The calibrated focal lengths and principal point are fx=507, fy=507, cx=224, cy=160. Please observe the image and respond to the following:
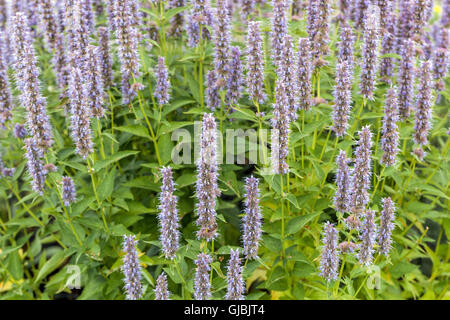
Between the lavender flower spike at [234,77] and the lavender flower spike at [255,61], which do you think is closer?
the lavender flower spike at [255,61]

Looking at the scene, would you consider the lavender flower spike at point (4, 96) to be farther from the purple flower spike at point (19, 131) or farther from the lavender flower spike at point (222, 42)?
the lavender flower spike at point (222, 42)

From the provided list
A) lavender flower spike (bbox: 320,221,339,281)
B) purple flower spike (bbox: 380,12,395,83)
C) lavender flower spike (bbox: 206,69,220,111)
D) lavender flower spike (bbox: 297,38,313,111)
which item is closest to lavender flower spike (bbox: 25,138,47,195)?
lavender flower spike (bbox: 206,69,220,111)

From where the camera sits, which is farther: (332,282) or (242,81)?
(242,81)

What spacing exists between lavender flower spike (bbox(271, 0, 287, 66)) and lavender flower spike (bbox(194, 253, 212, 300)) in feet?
5.58

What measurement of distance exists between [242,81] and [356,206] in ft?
4.85

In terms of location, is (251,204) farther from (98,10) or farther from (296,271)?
(98,10)

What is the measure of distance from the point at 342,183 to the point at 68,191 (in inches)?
88.2

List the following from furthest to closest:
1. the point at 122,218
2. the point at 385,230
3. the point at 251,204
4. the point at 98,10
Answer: the point at 98,10, the point at 122,218, the point at 385,230, the point at 251,204

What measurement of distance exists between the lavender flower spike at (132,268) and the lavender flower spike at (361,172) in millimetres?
1518

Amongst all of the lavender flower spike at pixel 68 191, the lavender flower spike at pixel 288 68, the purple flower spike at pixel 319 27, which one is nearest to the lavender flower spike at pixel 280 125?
the lavender flower spike at pixel 288 68

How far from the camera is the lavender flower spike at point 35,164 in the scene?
3.96 meters
